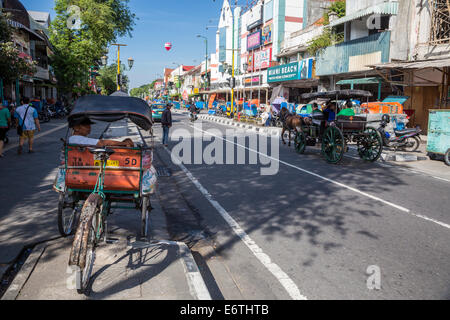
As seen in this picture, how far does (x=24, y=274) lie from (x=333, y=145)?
28.9 ft

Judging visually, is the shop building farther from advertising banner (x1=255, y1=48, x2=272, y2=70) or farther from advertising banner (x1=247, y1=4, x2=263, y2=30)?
advertising banner (x1=247, y1=4, x2=263, y2=30)

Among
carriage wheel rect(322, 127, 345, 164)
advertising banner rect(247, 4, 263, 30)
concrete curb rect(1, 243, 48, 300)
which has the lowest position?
concrete curb rect(1, 243, 48, 300)

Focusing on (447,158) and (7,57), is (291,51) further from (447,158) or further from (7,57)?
(447,158)

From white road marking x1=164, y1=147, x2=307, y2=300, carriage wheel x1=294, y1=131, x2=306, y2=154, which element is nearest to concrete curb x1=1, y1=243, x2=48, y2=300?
white road marking x1=164, y1=147, x2=307, y2=300

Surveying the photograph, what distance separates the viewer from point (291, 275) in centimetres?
388

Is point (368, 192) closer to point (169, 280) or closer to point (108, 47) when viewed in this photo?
point (169, 280)

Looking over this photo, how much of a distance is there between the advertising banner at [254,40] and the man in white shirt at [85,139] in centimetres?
4148

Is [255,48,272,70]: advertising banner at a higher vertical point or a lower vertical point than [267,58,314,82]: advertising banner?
higher

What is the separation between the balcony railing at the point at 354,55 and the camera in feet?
67.5

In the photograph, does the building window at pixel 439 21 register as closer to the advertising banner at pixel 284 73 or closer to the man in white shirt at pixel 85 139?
the advertising banner at pixel 284 73

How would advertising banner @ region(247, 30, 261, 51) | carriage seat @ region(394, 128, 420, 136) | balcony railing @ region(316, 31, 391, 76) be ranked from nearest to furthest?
carriage seat @ region(394, 128, 420, 136) → balcony railing @ region(316, 31, 391, 76) → advertising banner @ region(247, 30, 261, 51)

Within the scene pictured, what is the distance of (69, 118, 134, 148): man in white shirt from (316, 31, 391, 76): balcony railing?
17.6 m

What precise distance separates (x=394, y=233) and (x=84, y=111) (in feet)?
14.5

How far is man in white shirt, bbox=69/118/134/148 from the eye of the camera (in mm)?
4508
